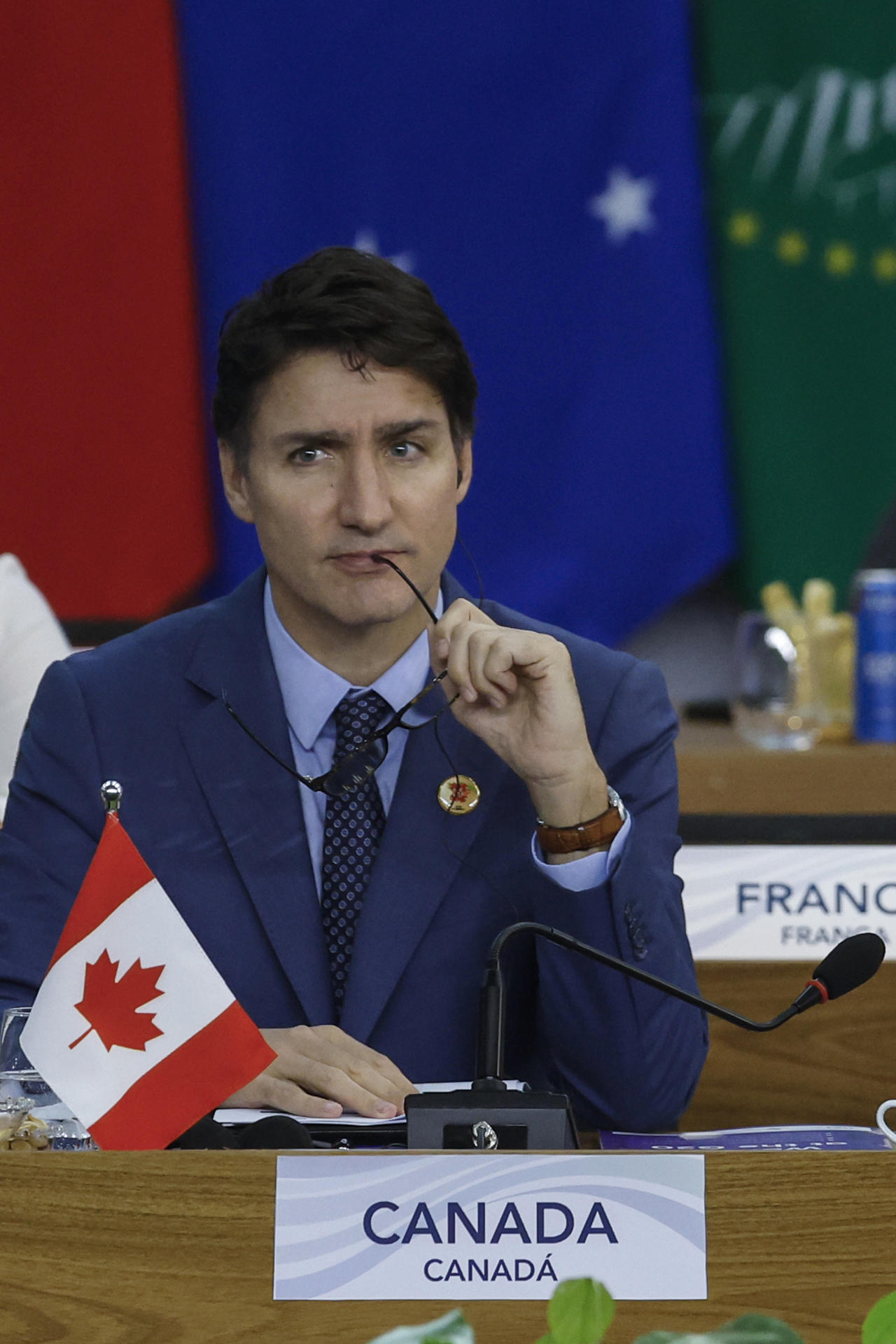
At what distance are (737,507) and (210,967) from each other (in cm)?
246

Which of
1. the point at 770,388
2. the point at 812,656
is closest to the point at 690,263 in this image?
the point at 770,388

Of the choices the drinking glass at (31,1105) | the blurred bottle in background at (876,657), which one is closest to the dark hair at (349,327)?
the drinking glass at (31,1105)

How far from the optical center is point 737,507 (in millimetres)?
3297

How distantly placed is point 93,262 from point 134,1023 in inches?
98.4

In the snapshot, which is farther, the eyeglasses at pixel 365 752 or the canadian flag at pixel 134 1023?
the eyeglasses at pixel 365 752

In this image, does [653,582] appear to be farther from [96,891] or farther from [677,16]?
[96,891]

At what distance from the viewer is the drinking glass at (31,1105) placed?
99 centimetres

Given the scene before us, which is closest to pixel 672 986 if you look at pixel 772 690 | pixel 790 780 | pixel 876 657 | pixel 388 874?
pixel 388 874

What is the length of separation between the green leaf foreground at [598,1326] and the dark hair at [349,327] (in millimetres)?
1104

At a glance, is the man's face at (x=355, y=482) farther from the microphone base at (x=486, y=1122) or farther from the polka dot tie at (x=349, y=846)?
the microphone base at (x=486, y=1122)

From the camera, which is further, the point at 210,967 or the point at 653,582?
the point at 653,582

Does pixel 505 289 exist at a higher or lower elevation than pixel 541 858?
higher

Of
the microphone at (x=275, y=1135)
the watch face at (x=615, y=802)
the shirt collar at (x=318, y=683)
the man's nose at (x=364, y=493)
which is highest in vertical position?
the man's nose at (x=364, y=493)

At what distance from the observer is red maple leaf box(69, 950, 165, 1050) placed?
0.97 m
